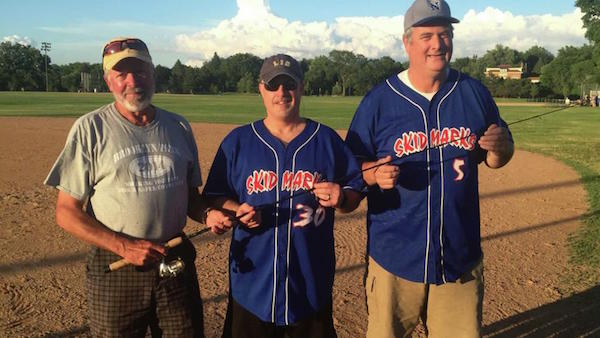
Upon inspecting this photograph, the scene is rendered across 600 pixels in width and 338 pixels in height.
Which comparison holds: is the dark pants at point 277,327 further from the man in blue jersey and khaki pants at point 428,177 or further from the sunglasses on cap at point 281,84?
the sunglasses on cap at point 281,84

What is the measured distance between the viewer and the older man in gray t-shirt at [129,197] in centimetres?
274

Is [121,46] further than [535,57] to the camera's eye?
No

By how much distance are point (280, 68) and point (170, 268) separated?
1.32 metres

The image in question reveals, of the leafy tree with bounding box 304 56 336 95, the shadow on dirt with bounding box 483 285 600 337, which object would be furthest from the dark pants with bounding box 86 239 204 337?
the leafy tree with bounding box 304 56 336 95

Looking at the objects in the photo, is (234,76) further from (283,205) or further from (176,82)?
(283,205)

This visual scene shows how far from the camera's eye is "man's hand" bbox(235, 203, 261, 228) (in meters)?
2.80

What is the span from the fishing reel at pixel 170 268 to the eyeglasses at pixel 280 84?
3.76ft

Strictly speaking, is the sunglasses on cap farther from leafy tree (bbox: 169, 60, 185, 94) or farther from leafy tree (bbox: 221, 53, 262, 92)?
leafy tree (bbox: 169, 60, 185, 94)

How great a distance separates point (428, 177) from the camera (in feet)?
10.0

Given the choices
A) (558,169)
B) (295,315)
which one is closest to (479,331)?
(295,315)

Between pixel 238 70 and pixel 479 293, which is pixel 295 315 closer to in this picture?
pixel 479 293

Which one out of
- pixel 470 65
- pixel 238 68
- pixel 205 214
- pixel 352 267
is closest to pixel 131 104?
pixel 205 214

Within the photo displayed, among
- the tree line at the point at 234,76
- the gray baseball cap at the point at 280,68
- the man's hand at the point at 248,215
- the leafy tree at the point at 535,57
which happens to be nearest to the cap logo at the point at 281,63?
the gray baseball cap at the point at 280,68

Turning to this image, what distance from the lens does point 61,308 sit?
5000 mm
